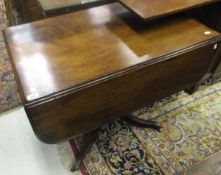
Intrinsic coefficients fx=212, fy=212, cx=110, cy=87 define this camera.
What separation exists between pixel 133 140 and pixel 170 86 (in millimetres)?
462

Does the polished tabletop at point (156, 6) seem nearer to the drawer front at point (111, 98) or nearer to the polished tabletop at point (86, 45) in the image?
the polished tabletop at point (86, 45)

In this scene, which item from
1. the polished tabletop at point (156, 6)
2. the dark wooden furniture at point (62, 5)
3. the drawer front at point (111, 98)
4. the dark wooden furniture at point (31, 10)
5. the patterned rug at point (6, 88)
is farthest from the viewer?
the dark wooden furniture at point (31, 10)

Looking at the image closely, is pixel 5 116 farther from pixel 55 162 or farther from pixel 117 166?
pixel 117 166

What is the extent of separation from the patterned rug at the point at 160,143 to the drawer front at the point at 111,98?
1.26 ft

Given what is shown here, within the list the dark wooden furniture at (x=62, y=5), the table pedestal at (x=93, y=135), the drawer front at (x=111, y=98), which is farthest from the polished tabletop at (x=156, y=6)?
the table pedestal at (x=93, y=135)

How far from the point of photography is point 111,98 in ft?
3.07

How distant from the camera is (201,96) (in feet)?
5.49

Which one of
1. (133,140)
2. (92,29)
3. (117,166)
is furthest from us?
(133,140)

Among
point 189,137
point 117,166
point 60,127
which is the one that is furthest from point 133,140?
point 60,127

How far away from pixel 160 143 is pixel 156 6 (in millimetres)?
840

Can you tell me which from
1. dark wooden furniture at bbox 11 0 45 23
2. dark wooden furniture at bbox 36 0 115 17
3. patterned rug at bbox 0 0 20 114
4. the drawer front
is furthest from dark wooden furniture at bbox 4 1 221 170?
dark wooden furniture at bbox 11 0 45 23

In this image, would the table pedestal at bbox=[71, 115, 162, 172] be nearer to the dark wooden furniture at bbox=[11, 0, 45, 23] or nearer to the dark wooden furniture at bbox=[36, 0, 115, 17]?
the dark wooden furniture at bbox=[36, 0, 115, 17]

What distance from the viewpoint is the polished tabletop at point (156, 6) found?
100cm

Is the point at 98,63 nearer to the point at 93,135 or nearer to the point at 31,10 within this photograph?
the point at 93,135
